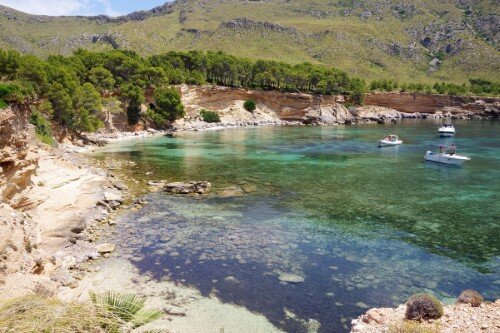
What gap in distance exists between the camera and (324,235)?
22859 millimetres

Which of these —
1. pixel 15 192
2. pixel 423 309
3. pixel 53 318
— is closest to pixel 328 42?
pixel 15 192

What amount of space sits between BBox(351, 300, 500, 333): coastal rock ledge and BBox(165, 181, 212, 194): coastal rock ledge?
2057cm

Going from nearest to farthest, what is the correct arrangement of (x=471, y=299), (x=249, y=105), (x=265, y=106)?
(x=471, y=299) → (x=249, y=105) → (x=265, y=106)

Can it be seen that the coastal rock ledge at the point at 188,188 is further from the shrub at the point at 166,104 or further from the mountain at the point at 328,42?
the mountain at the point at 328,42

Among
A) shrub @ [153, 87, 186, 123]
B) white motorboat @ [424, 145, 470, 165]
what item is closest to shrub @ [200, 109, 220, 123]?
shrub @ [153, 87, 186, 123]

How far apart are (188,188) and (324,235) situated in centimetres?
1395

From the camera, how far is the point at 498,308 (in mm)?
13172

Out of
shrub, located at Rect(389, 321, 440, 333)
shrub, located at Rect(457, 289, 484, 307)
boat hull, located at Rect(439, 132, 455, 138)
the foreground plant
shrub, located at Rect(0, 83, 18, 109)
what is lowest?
shrub, located at Rect(389, 321, 440, 333)

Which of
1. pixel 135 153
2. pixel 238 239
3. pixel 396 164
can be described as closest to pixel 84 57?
pixel 135 153

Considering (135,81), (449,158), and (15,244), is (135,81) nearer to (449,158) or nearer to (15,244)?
(449,158)

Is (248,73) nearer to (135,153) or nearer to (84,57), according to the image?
(84,57)

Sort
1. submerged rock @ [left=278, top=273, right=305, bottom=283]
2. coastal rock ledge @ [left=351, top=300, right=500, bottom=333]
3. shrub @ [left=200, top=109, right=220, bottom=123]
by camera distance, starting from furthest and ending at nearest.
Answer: shrub @ [left=200, top=109, right=220, bottom=123], submerged rock @ [left=278, top=273, right=305, bottom=283], coastal rock ledge @ [left=351, top=300, right=500, bottom=333]

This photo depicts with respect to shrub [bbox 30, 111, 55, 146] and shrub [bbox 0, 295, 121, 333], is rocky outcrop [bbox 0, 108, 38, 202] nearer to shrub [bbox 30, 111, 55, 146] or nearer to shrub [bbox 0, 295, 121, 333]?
shrub [bbox 0, 295, 121, 333]

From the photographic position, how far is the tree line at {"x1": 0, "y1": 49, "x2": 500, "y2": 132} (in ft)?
168
